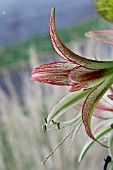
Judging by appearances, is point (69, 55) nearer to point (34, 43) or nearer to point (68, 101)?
point (68, 101)

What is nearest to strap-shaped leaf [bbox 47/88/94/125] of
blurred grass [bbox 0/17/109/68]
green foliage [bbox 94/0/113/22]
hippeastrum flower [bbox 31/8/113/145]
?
hippeastrum flower [bbox 31/8/113/145]

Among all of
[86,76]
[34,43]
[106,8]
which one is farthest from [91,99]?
[34,43]

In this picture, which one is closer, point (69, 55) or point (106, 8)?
point (69, 55)

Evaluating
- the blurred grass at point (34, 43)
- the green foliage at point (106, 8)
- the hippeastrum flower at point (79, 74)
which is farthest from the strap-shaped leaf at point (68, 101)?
the blurred grass at point (34, 43)

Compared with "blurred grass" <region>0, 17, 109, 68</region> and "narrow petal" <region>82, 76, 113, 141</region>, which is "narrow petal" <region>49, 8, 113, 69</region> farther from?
"blurred grass" <region>0, 17, 109, 68</region>

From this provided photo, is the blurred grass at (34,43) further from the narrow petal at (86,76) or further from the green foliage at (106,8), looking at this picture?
the narrow petal at (86,76)

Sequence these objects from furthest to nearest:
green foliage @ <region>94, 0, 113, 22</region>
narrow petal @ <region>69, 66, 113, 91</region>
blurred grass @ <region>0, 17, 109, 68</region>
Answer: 1. blurred grass @ <region>0, 17, 109, 68</region>
2. green foliage @ <region>94, 0, 113, 22</region>
3. narrow petal @ <region>69, 66, 113, 91</region>

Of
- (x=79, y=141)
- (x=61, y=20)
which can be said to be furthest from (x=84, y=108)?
(x=61, y=20)
